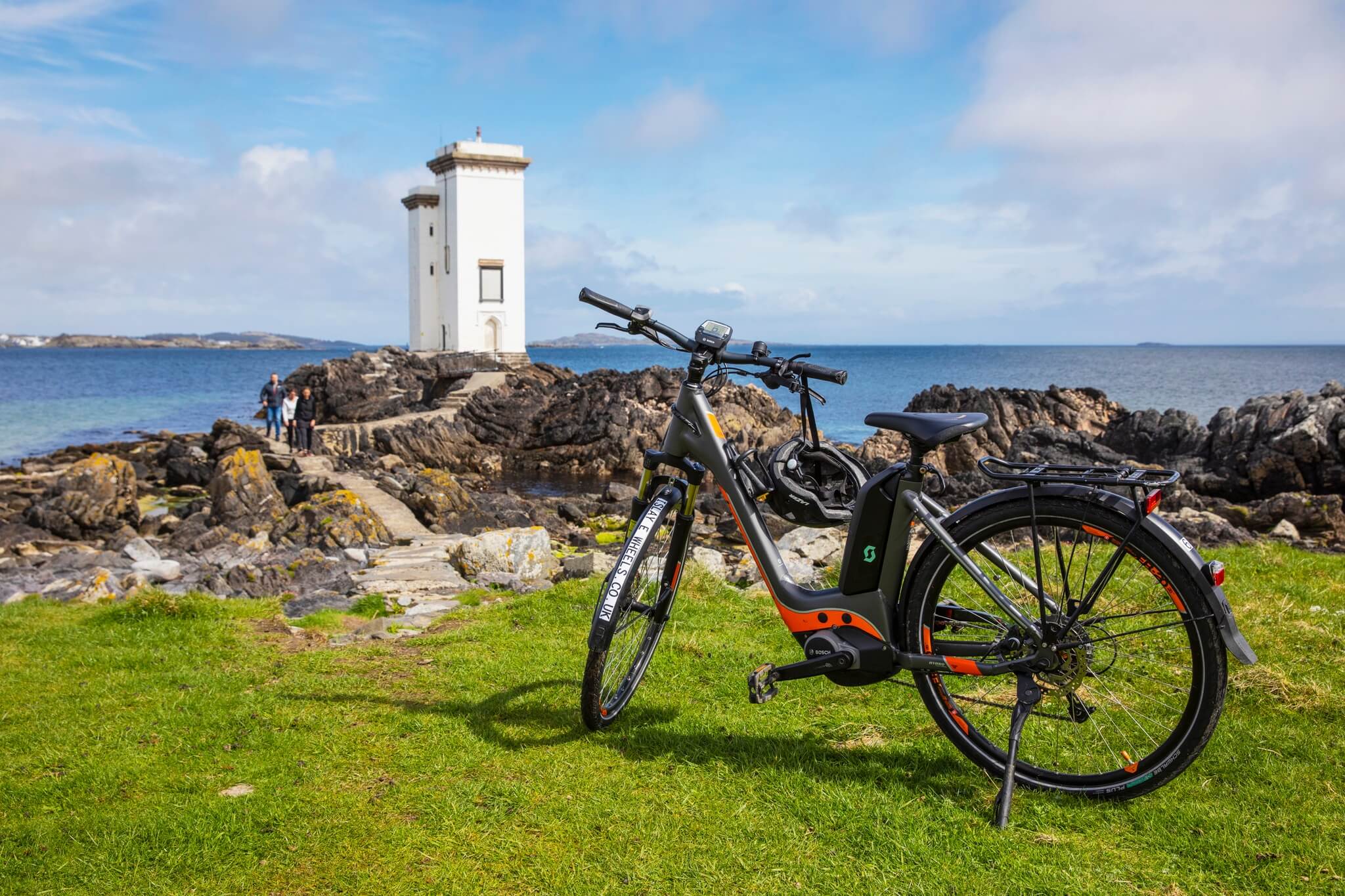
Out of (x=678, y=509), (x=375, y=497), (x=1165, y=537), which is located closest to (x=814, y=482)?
(x=678, y=509)

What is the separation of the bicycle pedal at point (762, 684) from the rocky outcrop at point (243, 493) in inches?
542

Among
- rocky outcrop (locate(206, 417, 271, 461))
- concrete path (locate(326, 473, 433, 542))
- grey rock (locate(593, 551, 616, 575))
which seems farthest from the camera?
rocky outcrop (locate(206, 417, 271, 461))

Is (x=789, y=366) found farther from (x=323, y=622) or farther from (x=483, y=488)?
(x=483, y=488)

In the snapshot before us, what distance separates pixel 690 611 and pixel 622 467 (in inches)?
1151

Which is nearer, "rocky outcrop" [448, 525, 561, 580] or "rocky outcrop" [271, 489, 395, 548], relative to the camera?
"rocky outcrop" [448, 525, 561, 580]

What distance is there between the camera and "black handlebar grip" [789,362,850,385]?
12.8 ft

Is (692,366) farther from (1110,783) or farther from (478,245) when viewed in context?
(478,245)

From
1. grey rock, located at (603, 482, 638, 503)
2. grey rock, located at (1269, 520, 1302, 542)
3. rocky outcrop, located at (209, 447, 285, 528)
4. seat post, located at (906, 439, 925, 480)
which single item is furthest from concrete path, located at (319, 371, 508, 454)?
seat post, located at (906, 439, 925, 480)

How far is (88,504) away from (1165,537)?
20354 millimetres

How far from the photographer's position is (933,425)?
376 centimetres

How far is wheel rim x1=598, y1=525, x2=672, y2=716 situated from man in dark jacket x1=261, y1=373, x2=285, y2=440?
2834 centimetres

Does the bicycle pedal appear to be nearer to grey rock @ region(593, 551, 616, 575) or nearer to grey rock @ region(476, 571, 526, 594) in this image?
grey rock @ region(593, 551, 616, 575)

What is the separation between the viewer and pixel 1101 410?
39.2 metres

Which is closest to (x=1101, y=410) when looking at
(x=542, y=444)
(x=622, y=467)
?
(x=622, y=467)
